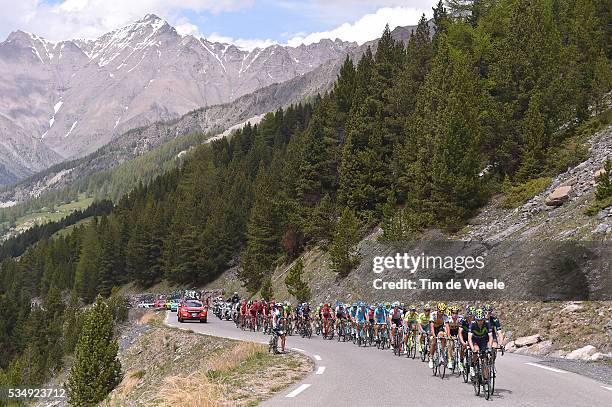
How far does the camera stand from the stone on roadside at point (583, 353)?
19266 millimetres

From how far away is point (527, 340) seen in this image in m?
22.7

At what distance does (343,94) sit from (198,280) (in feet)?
121

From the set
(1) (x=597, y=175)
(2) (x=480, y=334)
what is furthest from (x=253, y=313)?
(2) (x=480, y=334)

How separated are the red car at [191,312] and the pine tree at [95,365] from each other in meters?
6.02

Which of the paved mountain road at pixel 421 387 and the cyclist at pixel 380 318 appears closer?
the paved mountain road at pixel 421 387

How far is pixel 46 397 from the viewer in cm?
5278

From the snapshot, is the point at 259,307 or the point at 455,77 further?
the point at 455,77

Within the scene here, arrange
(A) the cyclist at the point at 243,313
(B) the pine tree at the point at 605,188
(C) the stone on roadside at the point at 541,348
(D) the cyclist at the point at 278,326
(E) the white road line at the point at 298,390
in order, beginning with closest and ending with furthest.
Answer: (E) the white road line at the point at 298,390
(C) the stone on roadside at the point at 541,348
(D) the cyclist at the point at 278,326
(B) the pine tree at the point at 605,188
(A) the cyclist at the point at 243,313

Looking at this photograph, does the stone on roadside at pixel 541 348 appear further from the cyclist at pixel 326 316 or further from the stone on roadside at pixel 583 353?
the cyclist at pixel 326 316

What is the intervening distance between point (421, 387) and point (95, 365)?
27963 millimetres

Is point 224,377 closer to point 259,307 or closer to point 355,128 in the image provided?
point 259,307

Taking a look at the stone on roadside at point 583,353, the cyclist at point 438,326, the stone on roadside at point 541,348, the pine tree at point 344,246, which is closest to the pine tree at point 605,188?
the stone on roadside at point 541,348

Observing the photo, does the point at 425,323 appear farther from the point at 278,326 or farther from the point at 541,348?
the point at 278,326

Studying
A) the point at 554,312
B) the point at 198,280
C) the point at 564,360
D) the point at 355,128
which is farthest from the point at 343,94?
the point at 564,360
